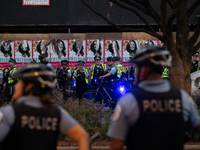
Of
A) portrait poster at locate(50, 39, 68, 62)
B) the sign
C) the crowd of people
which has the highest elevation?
the sign

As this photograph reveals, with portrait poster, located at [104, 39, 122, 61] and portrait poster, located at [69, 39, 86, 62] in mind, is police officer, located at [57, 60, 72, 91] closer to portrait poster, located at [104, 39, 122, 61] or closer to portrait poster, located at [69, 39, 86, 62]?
portrait poster, located at [69, 39, 86, 62]

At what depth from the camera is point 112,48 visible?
15984mm

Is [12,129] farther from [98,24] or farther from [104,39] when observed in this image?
[98,24]

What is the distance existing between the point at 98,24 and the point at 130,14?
2.03m

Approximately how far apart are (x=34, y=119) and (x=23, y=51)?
14079 millimetres

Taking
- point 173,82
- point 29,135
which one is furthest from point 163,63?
point 173,82

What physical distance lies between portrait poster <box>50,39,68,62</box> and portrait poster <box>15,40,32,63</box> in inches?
46.8

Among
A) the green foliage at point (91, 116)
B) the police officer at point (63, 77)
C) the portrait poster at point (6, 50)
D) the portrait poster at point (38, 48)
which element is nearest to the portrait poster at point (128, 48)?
the police officer at point (63, 77)

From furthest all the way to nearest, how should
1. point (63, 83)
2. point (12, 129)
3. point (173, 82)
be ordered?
point (63, 83), point (173, 82), point (12, 129)

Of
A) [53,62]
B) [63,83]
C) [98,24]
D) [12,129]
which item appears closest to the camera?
[12,129]

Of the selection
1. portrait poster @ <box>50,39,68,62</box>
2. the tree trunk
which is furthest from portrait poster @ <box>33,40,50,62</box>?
the tree trunk

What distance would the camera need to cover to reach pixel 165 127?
2471 mm

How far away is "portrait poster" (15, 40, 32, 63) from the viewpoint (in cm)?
1594

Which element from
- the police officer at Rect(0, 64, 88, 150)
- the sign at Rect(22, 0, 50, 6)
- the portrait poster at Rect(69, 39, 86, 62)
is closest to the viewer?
the police officer at Rect(0, 64, 88, 150)
